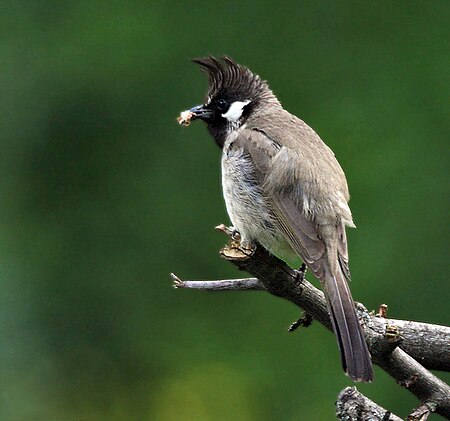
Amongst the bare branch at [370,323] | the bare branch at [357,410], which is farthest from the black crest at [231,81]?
the bare branch at [357,410]

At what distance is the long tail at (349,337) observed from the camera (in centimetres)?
502

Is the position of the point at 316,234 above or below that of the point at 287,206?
below

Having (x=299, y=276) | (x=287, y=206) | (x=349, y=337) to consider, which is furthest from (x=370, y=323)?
(x=287, y=206)

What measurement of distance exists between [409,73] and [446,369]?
3372mm

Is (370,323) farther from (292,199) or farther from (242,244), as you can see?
Answer: (292,199)

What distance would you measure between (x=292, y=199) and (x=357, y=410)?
119cm

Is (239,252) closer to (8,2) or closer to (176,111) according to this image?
(176,111)

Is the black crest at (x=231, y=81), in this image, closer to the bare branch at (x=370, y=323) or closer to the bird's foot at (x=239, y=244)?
the bird's foot at (x=239, y=244)

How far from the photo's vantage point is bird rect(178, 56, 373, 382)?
536cm

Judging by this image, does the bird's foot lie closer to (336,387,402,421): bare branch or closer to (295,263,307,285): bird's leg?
(295,263,307,285): bird's leg

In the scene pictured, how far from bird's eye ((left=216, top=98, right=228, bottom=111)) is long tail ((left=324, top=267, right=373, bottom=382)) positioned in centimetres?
165

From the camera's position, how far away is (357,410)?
4891 millimetres

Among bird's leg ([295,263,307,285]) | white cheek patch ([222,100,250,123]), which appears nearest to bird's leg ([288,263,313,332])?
bird's leg ([295,263,307,285])

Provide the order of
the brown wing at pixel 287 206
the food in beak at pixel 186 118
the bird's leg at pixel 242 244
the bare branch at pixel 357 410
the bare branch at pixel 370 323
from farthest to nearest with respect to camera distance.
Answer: the food in beak at pixel 186 118 → the brown wing at pixel 287 206 → the bird's leg at pixel 242 244 → the bare branch at pixel 370 323 → the bare branch at pixel 357 410
